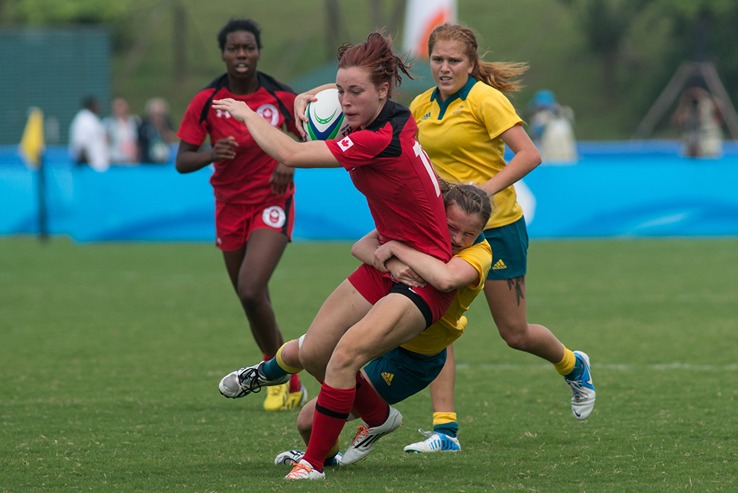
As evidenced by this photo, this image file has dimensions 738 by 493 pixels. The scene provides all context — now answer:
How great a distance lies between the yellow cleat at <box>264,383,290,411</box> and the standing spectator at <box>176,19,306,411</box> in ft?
0.09

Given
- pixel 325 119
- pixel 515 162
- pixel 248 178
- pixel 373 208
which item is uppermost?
pixel 325 119

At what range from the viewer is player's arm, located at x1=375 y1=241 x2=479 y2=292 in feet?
18.1

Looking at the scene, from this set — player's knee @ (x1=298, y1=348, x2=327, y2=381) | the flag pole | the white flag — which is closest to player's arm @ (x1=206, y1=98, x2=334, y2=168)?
player's knee @ (x1=298, y1=348, x2=327, y2=381)

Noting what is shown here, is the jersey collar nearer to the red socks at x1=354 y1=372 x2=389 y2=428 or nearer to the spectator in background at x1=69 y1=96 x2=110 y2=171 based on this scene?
the red socks at x1=354 y1=372 x2=389 y2=428

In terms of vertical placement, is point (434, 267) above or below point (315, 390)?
above

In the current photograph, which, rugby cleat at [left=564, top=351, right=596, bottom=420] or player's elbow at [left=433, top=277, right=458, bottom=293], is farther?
rugby cleat at [left=564, top=351, right=596, bottom=420]

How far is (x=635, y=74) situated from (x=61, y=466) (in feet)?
122

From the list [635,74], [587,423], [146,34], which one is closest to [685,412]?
[587,423]

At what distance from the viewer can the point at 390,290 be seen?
18.9 feet

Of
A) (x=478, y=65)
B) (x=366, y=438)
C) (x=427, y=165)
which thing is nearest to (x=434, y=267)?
(x=427, y=165)

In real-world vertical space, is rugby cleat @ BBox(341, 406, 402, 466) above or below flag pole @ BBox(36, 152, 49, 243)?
above

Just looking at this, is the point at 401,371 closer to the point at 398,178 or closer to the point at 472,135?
the point at 398,178

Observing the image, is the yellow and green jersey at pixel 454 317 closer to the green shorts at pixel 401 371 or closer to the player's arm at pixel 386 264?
the green shorts at pixel 401 371

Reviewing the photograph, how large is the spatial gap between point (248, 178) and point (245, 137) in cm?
27
